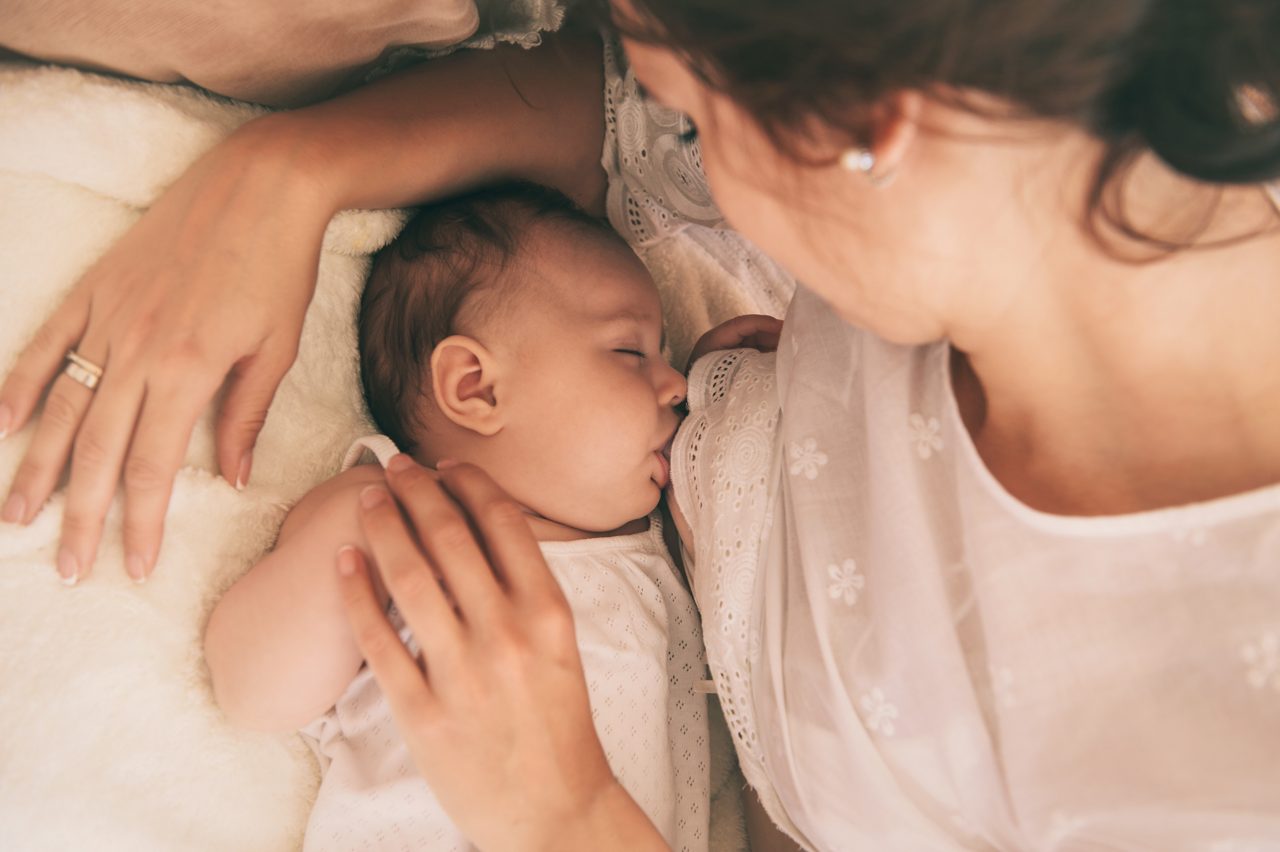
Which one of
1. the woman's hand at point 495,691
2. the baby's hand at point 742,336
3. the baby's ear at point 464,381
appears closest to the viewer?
the woman's hand at point 495,691

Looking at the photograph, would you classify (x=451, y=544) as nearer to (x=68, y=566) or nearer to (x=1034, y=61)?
(x=68, y=566)

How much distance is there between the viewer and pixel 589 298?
48.3 inches

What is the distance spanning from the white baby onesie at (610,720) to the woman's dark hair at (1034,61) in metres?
0.65

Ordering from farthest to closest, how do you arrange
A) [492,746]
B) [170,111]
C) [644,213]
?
[644,213], [170,111], [492,746]

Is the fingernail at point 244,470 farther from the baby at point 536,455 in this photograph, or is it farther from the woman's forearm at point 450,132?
the woman's forearm at point 450,132

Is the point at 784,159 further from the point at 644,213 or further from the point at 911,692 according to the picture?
the point at 644,213

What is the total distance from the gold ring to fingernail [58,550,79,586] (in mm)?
177

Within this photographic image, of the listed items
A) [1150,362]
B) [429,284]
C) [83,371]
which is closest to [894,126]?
[1150,362]

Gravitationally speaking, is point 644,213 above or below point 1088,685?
above

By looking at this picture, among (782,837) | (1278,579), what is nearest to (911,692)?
Answer: (1278,579)

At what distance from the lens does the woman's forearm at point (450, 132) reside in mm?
1053

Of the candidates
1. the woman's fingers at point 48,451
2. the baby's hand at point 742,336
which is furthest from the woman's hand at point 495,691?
the baby's hand at point 742,336

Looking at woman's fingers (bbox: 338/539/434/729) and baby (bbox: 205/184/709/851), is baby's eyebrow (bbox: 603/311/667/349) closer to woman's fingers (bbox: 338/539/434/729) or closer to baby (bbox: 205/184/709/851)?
baby (bbox: 205/184/709/851)

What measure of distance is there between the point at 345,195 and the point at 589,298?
0.34 metres
